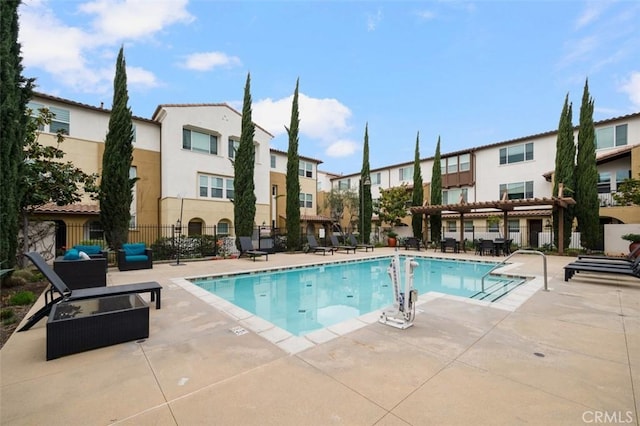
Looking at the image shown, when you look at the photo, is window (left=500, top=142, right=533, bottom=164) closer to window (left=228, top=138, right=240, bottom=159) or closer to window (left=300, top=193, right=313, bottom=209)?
window (left=300, top=193, right=313, bottom=209)

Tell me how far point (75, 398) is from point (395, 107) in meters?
A: 21.7

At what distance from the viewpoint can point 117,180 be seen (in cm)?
1177

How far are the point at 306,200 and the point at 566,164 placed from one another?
61.5 feet

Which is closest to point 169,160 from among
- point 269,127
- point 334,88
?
point 269,127

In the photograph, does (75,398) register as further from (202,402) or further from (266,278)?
(266,278)

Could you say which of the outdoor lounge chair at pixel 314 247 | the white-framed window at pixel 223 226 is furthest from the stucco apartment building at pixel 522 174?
the white-framed window at pixel 223 226

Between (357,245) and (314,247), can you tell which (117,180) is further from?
(357,245)

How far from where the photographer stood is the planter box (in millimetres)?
3275

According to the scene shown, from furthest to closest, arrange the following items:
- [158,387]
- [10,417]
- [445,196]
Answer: [445,196] → [158,387] → [10,417]

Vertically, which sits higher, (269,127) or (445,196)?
(269,127)

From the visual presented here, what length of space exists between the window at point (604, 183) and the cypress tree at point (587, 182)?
131 inches

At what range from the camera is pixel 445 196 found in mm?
26672

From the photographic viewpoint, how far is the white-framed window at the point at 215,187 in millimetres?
19234

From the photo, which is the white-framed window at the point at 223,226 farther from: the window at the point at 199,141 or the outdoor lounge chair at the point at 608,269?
the outdoor lounge chair at the point at 608,269
